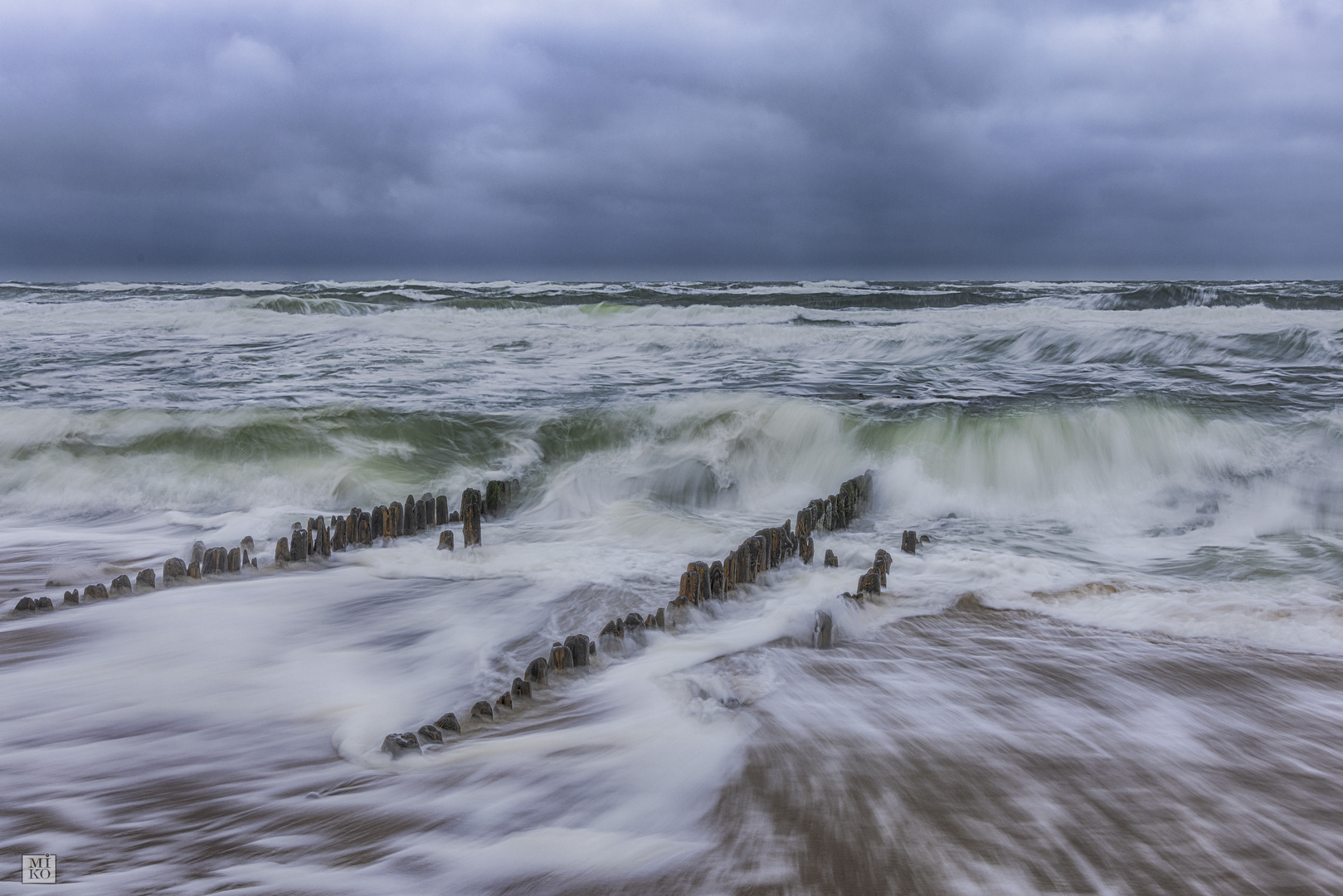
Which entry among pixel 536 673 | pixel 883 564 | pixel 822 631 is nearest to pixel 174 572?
pixel 536 673

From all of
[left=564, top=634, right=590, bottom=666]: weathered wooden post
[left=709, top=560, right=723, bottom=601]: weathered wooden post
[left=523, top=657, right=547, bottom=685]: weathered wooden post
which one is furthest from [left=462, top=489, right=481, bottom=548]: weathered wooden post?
[left=523, top=657, right=547, bottom=685]: weathered wooden post

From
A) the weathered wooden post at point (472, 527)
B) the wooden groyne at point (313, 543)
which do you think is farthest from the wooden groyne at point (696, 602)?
the wooden groyne at point (313, 543)

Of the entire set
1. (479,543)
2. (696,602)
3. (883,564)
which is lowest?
(479,543)

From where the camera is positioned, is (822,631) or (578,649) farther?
(822,631)

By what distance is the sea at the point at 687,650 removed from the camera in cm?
251

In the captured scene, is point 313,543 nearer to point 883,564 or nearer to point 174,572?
point 174,572

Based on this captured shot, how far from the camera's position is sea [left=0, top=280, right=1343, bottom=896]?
251 cm

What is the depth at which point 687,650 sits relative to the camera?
4.17 meters

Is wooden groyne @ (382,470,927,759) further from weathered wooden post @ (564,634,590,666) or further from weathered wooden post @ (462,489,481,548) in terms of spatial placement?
weathered wooden post @ (462,489,481,548)

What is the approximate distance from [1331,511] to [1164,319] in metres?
18.6

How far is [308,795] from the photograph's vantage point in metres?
2.83

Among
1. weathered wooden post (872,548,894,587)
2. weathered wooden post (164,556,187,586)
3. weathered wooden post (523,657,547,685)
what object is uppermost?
weathered wooden post (872,548,894,587)

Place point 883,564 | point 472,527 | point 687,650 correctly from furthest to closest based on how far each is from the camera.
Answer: point 472,527 < point 883,564 < point 687,650

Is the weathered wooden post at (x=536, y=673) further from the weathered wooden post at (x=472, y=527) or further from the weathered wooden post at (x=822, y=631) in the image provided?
the weathered wooden post at (x=472, y=527)
